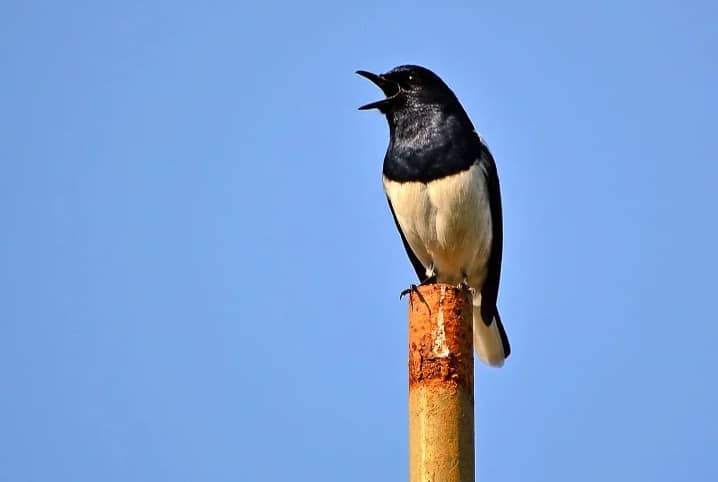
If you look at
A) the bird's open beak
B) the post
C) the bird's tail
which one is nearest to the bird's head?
the bird's open beak

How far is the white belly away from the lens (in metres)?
9.03

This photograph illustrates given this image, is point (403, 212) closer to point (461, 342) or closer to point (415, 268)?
point (415, 268)

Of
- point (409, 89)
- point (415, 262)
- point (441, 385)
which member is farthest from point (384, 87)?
point (441, 385)

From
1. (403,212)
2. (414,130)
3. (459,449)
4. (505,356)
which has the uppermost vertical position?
(414,130)

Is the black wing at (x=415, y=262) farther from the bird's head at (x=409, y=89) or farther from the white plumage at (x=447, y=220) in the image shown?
the bird's head at (x=409, y=89)

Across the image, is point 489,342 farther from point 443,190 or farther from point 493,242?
point 443,190

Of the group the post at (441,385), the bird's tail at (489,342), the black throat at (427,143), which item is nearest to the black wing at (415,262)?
the bird's tail at (489,342)

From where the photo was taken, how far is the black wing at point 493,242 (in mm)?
9461

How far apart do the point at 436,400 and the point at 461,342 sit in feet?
1.47

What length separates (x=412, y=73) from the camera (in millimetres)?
9664

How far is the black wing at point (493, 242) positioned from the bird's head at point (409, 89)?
481mm

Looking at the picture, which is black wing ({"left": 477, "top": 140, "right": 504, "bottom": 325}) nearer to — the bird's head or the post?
the bird's head

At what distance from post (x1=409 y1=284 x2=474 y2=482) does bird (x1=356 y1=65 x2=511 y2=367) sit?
222cm

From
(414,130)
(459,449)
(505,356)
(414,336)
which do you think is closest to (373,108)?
(414,130)
